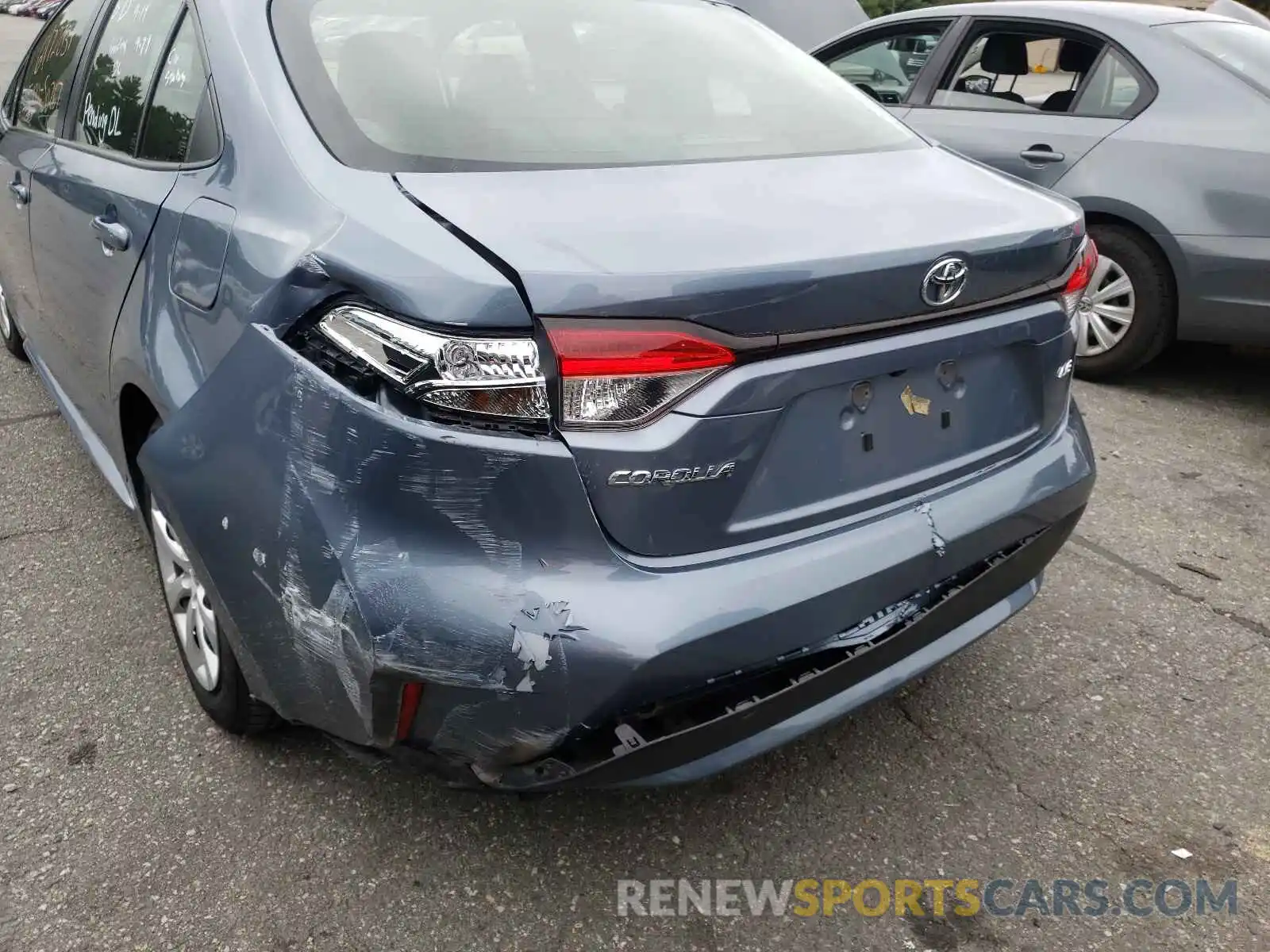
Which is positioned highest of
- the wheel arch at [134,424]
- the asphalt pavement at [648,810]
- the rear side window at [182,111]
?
the rear side window at [182,111]

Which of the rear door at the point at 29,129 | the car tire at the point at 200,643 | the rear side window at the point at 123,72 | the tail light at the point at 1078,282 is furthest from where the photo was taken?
the rear door at the point at 29,129

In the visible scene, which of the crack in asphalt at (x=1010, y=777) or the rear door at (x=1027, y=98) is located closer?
the crack in asphalt at (x=1010, y=777)

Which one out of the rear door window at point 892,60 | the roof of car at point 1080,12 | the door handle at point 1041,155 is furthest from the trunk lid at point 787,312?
the rear door window at point 892,60

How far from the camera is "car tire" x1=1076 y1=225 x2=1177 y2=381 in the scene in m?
4.41

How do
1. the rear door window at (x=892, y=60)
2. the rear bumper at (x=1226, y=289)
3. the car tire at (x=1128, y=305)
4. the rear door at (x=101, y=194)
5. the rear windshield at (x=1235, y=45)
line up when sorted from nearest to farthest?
1. the rear door at (x=101, y=194)
2. the rear bumper at (x=1226, y=289)
3. the rear windshield at (x=1235, y=45)
4. the car tire at (x=1128, y=305)
5. the rear door window at (x=892, y=60)

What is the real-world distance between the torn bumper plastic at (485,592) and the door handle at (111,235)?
2.07 feet

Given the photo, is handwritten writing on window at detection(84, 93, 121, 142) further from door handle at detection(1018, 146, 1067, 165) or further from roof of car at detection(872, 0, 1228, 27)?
roof of car at detection(872, 0, 1228, 27)

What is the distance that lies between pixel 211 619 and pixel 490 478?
40.5 inches

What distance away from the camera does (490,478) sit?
158 centimetres

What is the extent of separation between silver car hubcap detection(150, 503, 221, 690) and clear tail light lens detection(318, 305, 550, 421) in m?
0.91

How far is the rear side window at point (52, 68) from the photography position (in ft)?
10.5

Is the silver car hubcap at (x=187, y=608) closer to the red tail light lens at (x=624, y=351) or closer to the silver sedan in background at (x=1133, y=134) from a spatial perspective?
the red tail light lens at (x=624, y=351)

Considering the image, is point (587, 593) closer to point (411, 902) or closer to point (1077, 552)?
point (411, 902)

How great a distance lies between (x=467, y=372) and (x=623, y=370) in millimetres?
227
